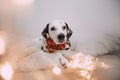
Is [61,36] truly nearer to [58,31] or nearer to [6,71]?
[58,31]

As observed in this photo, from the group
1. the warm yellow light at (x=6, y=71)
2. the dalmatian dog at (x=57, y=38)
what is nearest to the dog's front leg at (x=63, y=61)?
the dalmatian dog at (x=57, y=38)

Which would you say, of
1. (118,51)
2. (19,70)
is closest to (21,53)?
(19,70)

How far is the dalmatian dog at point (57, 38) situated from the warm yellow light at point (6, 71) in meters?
0.11

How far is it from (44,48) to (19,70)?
0.30ft

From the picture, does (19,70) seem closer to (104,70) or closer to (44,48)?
(44,48)

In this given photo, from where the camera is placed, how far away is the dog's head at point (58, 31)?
0.69m

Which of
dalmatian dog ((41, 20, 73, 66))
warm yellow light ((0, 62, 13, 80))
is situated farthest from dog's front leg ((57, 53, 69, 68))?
warm yellow light ((0, 62, 13, 80))

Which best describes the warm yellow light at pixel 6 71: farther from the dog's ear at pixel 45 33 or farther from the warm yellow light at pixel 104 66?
the warm yellow light at pixel 104 66

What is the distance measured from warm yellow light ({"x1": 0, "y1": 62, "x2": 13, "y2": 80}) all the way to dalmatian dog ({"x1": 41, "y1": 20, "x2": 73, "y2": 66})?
0.35 feet

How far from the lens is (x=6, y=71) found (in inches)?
27.5

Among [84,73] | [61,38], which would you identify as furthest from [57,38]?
[84,73]

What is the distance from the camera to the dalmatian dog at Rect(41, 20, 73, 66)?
69cm

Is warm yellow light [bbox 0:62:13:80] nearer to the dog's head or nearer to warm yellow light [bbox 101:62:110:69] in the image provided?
the dog's head

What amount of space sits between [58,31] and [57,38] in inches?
0.8
